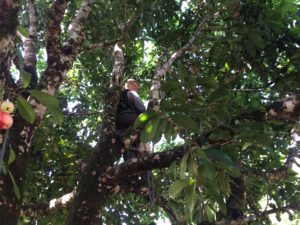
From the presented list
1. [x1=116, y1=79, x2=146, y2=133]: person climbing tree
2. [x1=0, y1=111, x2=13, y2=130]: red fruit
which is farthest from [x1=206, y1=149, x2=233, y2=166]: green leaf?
[x1=116, y1=79, x2=146, y2=133]: person climbing tree

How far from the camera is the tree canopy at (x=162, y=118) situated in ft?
6.23

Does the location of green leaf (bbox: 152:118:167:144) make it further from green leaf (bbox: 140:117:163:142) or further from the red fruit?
the red fruit

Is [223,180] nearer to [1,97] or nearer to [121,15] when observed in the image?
[1,97]

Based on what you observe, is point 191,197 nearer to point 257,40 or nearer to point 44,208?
point 257,40

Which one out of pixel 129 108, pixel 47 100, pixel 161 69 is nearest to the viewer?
pixel 47 100

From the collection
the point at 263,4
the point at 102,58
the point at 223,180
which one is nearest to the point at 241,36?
the point at 263,4

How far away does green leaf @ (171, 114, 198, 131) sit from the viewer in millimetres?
1831

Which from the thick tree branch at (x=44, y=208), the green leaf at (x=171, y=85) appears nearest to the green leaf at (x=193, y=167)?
the green leaf at (x=171, y=85)

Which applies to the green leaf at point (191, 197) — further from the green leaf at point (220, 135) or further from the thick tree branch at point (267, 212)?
the thick tree branch at point (267, 212)

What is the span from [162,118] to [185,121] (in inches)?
4.3

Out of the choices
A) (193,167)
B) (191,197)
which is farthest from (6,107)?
(191,197)

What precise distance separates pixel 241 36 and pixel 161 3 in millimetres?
1574

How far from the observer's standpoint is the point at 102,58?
5305mm

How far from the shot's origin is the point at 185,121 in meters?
1.84
